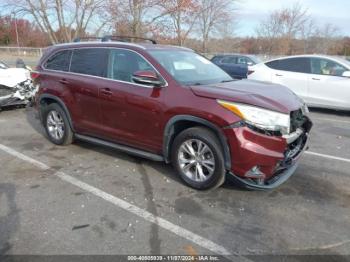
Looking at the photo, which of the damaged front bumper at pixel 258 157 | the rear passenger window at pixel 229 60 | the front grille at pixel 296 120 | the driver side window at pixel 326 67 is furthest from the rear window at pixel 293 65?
the rear passenger window at pixel 229 60

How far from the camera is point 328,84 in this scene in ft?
30.1

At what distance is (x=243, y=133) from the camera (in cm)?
386

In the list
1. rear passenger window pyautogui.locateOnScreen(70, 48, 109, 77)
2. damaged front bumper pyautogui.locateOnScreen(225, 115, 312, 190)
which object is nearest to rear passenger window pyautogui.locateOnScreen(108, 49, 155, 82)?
rear passenger window pyautogui.locateOnScreen(70, 48, 109, 77)

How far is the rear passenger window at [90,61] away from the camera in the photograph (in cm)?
529

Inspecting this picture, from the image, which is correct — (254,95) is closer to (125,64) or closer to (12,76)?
(125,64)

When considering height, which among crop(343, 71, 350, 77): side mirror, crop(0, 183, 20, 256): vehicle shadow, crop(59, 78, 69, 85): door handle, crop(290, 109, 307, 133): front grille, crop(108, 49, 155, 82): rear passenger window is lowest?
crop(0, 183, 20, 256): vehicle shadow

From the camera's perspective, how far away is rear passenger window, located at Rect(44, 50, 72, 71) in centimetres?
596

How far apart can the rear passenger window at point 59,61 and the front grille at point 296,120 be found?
3.71m

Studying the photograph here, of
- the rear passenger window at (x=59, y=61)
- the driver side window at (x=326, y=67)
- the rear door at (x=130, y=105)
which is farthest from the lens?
the driver side window at (x=326, y=67)

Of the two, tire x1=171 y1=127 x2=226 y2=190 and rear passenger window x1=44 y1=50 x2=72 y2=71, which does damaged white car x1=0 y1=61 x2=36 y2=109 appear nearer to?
rear passenger window x1=44 y1=50 x2=72 y2=71

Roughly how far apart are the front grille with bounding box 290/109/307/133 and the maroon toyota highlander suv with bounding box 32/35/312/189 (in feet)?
0.04

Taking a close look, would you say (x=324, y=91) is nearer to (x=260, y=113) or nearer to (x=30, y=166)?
(x=260, y=113)

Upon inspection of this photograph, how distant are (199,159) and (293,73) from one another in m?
6.53

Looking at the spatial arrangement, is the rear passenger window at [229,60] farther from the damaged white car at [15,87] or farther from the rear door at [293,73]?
the damaged white car at [15,87]
